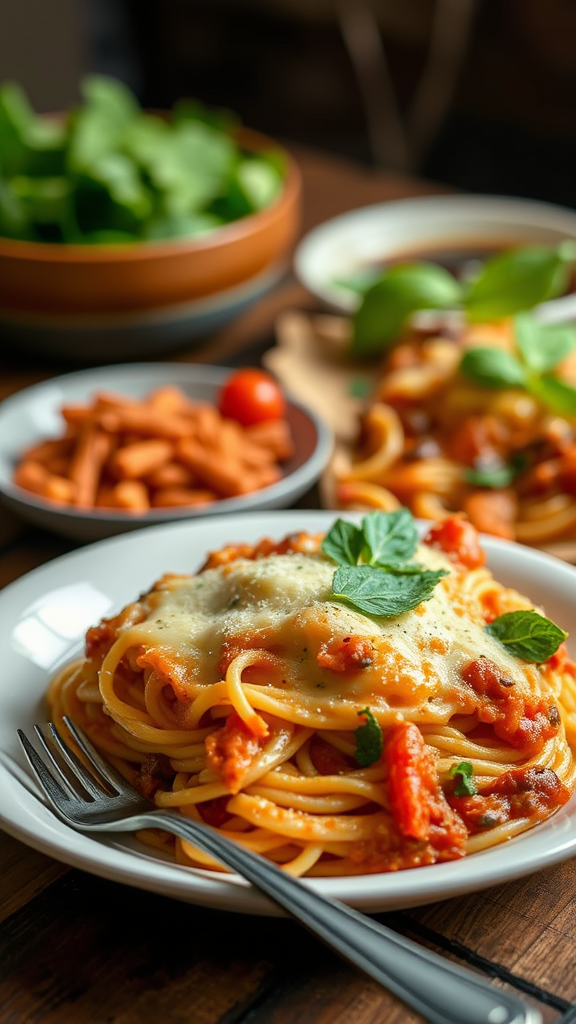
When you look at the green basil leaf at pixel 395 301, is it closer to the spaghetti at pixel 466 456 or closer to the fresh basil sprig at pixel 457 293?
the fresh basil sprig at pixel 457 293

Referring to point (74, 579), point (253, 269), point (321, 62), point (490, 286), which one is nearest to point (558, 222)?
point (490, 286)

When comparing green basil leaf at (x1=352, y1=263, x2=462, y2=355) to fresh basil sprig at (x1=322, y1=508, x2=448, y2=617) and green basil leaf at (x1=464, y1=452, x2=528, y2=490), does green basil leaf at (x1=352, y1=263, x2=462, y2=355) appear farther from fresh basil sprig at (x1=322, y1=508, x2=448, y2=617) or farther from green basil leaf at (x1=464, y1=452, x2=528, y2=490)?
fresh basil sprig at (x1=322, y1=508, x2=448, y2=617)

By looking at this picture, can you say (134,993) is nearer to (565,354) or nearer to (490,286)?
(565,354)

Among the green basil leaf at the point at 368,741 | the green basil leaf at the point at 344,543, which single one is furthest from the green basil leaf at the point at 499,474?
the green basil leaf at the point at 368,741

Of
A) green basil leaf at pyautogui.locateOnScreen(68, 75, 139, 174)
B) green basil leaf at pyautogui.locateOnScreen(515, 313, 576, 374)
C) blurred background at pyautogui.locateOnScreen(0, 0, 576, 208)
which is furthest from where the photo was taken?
blurred background at pyautogui.locateOnScreen(0, 0, 576, 208)

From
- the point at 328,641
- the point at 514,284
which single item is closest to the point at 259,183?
the point at 514,284

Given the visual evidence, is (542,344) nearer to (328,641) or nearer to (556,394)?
(556,394)

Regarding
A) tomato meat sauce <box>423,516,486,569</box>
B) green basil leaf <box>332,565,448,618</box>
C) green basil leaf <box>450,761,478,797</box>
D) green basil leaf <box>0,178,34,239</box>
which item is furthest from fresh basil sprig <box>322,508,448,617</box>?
green basil leaf <box>0,178,34,239</box>
